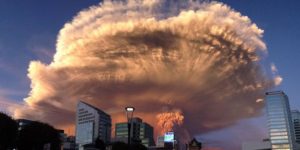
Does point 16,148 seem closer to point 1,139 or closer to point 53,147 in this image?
point 53,147

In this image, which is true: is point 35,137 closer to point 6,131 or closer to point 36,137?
point 36,137

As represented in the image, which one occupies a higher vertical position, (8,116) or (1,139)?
(8,116)

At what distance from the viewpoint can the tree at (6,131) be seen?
11056cm

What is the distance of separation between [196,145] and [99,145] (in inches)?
2106

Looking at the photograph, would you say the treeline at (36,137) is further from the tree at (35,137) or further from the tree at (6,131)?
the tree at (6,131)

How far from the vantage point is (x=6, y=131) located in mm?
112000

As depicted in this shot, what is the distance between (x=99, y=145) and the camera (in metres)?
170

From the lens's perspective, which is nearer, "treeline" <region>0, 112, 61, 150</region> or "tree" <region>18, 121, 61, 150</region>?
"treeline" <region>0, 112, 61, 150</region>

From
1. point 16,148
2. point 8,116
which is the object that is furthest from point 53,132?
point 8,116

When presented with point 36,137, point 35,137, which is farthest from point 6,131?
point 36,137

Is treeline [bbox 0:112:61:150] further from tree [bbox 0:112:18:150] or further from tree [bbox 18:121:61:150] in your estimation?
tree [bbox 0:112:18:150]

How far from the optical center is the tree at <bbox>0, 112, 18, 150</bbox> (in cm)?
11056

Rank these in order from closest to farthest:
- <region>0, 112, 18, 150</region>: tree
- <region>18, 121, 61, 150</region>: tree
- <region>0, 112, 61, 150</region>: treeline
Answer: <region>0, 112, 18, 150</region>: tree
<region>0, 112, 61, 150</region>: treeline
<region>18, 121, 61, 150</region>: tree

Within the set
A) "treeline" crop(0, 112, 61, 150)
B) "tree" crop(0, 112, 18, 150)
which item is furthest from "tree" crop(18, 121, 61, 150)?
"tree" crop(0, 112, 18, 150)
